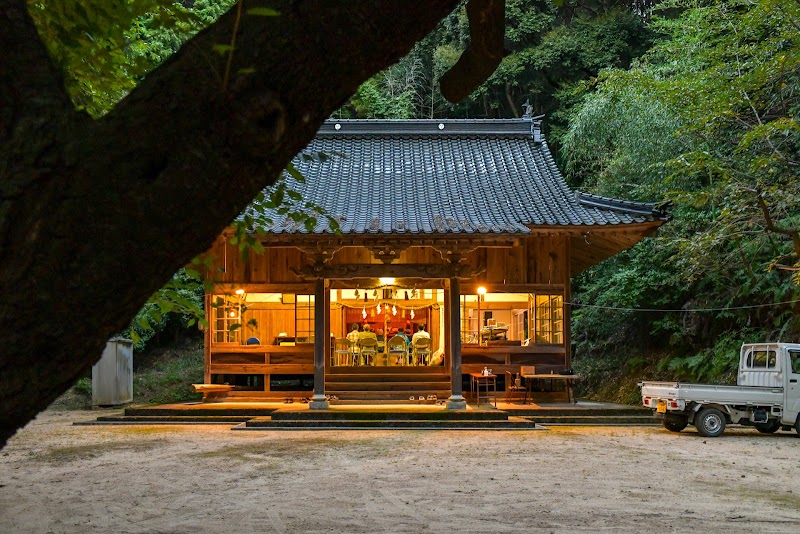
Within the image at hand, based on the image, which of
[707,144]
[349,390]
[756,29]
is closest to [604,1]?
[707,144]

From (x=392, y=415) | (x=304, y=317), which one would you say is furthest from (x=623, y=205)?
(x=304, y=317)

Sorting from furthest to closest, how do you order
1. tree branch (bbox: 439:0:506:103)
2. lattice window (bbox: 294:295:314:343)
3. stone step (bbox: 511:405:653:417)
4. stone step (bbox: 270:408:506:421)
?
lattice window (bbox: 294:295:314:343)
stone step (bbox: 511:405:653:417)
stone step (bbox: 270:408:506:421)
tree branch (bbox: 439:0:506:103)

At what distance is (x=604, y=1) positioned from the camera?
1073 inches

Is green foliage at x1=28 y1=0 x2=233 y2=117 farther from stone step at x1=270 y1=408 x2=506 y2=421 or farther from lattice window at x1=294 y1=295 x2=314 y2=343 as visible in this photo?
lattice window at x1=294 y1=295 x2=314 y2=343

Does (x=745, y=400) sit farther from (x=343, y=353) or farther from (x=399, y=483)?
(x=343, y=353)

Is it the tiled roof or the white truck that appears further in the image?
the tiled roof

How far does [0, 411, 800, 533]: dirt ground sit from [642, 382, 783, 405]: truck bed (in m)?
0.57

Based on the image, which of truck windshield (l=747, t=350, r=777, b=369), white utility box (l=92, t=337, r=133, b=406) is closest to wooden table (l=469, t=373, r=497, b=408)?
truck windshield (l=747, t=350, r=777, b=369)

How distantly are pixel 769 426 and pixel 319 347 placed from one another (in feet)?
24.4

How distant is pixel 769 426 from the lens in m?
12.2

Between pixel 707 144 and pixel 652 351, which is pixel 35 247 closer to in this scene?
pixel 707 144

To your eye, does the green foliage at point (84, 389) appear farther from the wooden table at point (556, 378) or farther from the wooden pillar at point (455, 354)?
→ the wooden table at point (556, 378)

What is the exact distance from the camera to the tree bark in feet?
5.24

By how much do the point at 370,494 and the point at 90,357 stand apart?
5.34 m
